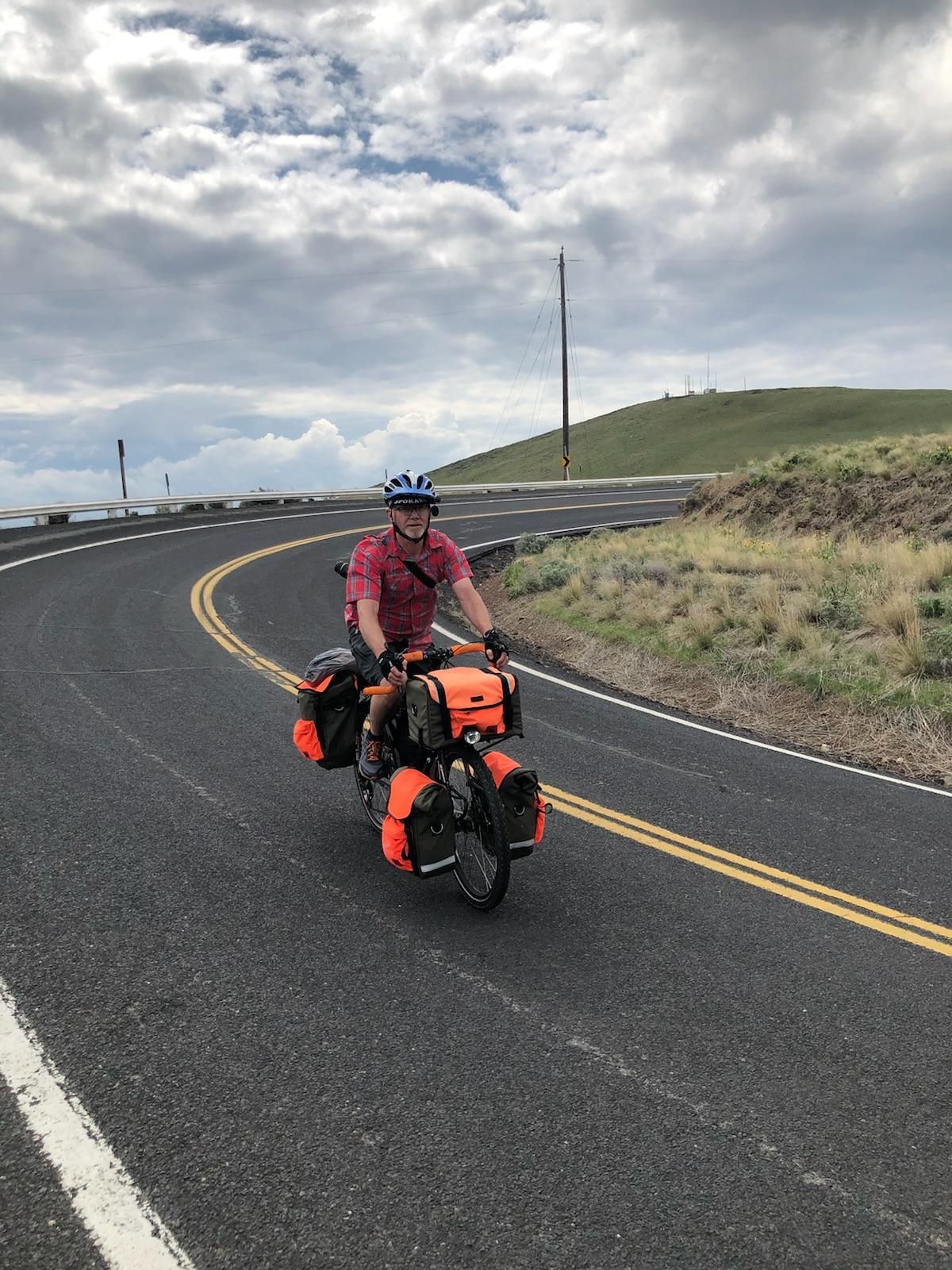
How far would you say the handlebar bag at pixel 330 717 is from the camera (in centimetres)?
548

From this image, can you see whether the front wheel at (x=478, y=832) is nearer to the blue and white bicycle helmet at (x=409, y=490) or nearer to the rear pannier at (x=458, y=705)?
the rear pannier at (x=458, y=705)

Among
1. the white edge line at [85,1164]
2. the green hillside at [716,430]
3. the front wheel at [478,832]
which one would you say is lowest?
the white edge line at [85,1164]

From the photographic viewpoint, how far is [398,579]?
5.20 m

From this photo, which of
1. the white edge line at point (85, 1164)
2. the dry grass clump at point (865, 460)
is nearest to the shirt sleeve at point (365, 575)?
the white edge line at point (85, 1164)

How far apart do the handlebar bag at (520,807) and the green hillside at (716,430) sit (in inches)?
3129

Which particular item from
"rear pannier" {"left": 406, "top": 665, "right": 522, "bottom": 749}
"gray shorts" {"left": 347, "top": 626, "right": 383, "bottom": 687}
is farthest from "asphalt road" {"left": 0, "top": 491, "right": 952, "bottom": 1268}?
"gray shorts" {"left": 347, "top": 626, "right": 383, "bottom": 687}

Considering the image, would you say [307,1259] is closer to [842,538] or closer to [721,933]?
[721,933]

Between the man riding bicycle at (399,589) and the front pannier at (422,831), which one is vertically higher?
the man riding bicycle at (399,589)

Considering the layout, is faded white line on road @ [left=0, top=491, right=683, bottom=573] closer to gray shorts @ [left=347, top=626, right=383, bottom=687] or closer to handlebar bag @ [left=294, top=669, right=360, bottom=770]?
handlebar bag @ [left=294, top=669, right=360, bottom=770]

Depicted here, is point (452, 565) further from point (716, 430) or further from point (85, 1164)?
point (716, 430)

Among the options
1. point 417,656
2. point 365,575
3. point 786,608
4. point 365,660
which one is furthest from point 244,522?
point 417,656

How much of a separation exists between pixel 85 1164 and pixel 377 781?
2.90 meters

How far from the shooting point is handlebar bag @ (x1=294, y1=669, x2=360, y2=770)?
548 centimetres

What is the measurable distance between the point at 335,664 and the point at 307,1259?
339 cm
